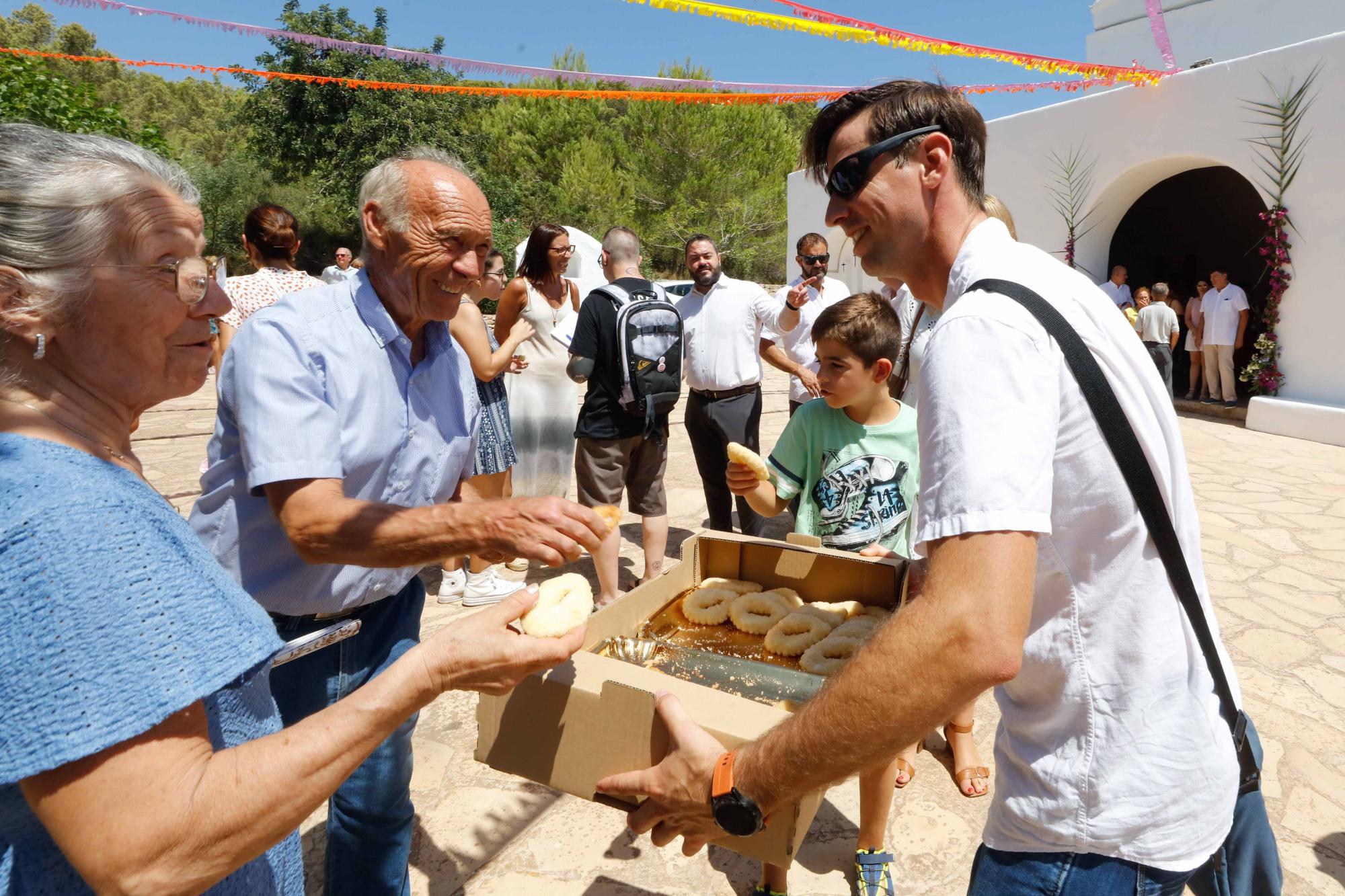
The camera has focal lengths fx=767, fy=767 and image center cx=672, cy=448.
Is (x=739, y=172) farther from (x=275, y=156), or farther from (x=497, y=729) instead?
(x=497, y=729)

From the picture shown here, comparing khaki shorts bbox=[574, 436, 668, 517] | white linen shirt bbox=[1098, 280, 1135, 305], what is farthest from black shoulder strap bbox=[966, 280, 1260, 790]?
white linen shirt bbox=[1098, 280, 1135, 305]

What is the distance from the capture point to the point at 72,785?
85cm

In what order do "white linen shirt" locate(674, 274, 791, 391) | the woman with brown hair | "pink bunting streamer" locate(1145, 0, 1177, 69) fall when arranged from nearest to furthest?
the woman with brown hair → "white linen shirt" locate(674, 274, 791, 391) → "pink bunting streamer" locate(1145, 0, 1177, 69)

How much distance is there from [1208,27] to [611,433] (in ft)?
52.0

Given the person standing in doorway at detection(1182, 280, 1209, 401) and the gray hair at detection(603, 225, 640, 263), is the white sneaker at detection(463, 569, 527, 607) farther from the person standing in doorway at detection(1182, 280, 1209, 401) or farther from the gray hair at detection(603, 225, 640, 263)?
the person standing in doorway at detection(1182, 280, 1209, 401)

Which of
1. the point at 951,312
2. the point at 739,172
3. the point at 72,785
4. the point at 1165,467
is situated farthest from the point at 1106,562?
the point at 739,172

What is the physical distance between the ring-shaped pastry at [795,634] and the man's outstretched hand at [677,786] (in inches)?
26.8

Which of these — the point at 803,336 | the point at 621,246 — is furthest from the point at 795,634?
→ the point at 803,336

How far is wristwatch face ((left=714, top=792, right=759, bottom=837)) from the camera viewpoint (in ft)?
3.86

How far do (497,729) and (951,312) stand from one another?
1.14m

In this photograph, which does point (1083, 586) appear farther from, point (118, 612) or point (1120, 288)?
point (1120, 288)

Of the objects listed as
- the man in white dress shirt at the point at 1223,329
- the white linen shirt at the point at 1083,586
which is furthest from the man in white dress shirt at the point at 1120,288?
the white linen shirt at the point at 1083,586

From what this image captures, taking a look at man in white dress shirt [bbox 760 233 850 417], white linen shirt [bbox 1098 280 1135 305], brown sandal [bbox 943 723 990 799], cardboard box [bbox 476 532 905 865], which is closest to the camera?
cardboard box [bbox 476 532 905 865]

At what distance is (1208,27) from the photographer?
13984 millimetres
